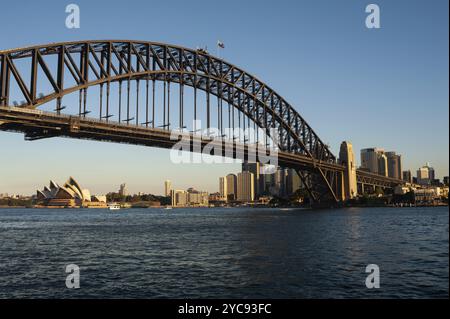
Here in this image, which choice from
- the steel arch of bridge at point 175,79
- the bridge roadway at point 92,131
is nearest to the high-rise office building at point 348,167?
the steel arch of bridge at point 175,79

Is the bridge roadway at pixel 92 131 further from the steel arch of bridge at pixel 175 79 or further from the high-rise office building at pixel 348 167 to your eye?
the high-rise office building at pixel 348 167

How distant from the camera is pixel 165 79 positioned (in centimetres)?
7244

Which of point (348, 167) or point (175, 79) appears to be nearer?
point (175, 79)

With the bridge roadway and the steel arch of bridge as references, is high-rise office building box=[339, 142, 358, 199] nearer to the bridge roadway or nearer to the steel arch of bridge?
the steel arch of bridge

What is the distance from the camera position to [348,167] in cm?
12788

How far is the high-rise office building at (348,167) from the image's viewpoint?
12700 cm

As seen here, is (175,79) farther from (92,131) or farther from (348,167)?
(348,167)

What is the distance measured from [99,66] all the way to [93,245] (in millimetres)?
30677

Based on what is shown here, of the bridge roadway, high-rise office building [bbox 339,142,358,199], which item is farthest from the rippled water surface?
high-rise office building [bbox 339,142,358,199]

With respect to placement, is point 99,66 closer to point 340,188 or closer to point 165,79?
point 165,79

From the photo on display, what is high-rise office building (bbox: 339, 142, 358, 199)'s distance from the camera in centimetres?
12700

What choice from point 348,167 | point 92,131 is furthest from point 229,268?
point 348,167

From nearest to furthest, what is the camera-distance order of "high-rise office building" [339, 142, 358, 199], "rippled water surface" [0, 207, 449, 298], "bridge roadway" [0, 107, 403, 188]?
1. "rippled water surface" [0, 207, 449, 298]
2. "bridge roadway" [0, 107, 403, 188]
3. "high-rise office building" [339, 142, 358, 199]
